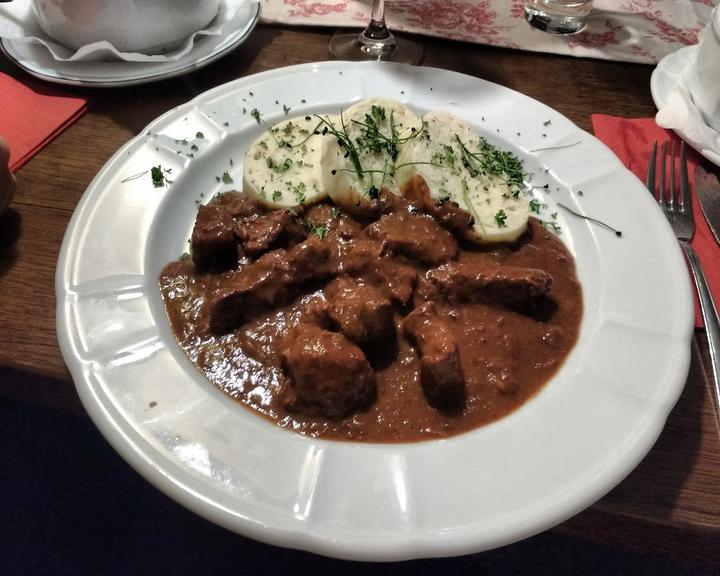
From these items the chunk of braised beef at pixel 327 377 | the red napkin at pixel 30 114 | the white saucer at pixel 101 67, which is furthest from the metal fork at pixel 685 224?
the red napkin at pixel 30 114

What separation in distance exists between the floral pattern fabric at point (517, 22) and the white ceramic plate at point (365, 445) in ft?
4.67

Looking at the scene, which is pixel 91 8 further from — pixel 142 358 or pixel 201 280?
pixel 142 358

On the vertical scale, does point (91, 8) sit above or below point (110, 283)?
above

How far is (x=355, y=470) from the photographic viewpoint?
180cm

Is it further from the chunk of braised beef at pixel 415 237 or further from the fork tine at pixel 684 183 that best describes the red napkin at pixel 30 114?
the fork tine at pixel 684 183

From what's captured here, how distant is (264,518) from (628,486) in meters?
1.16

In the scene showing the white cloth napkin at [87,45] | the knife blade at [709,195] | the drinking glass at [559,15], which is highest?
the drinking glass at [559,15]

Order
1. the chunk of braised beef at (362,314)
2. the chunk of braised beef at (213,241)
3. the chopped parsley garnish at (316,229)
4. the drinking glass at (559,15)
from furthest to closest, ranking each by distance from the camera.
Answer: the drinking glass at (559,15), the chopped parsley garnish at (316,229), the chunk of braised beef at (213,241), the chunk of braised beef at (362,314)

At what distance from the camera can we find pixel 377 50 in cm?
383

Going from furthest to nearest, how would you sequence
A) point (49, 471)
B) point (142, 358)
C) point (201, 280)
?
point (49, 471) < point (201, 280) < point (142, 358)

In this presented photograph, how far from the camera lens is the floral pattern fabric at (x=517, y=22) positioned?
3.93 m

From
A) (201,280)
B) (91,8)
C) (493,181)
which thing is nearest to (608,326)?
(493,181)

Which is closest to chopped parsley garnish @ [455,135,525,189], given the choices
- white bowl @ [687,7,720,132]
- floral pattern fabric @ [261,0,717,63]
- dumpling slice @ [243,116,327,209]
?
dumpling slice @ [243,116,327,209]

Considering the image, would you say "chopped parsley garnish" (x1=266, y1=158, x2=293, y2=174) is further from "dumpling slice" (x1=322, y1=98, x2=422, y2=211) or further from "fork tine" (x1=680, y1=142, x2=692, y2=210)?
"fork tine" (x1=680, y1=142, x2=692, y2=210)
